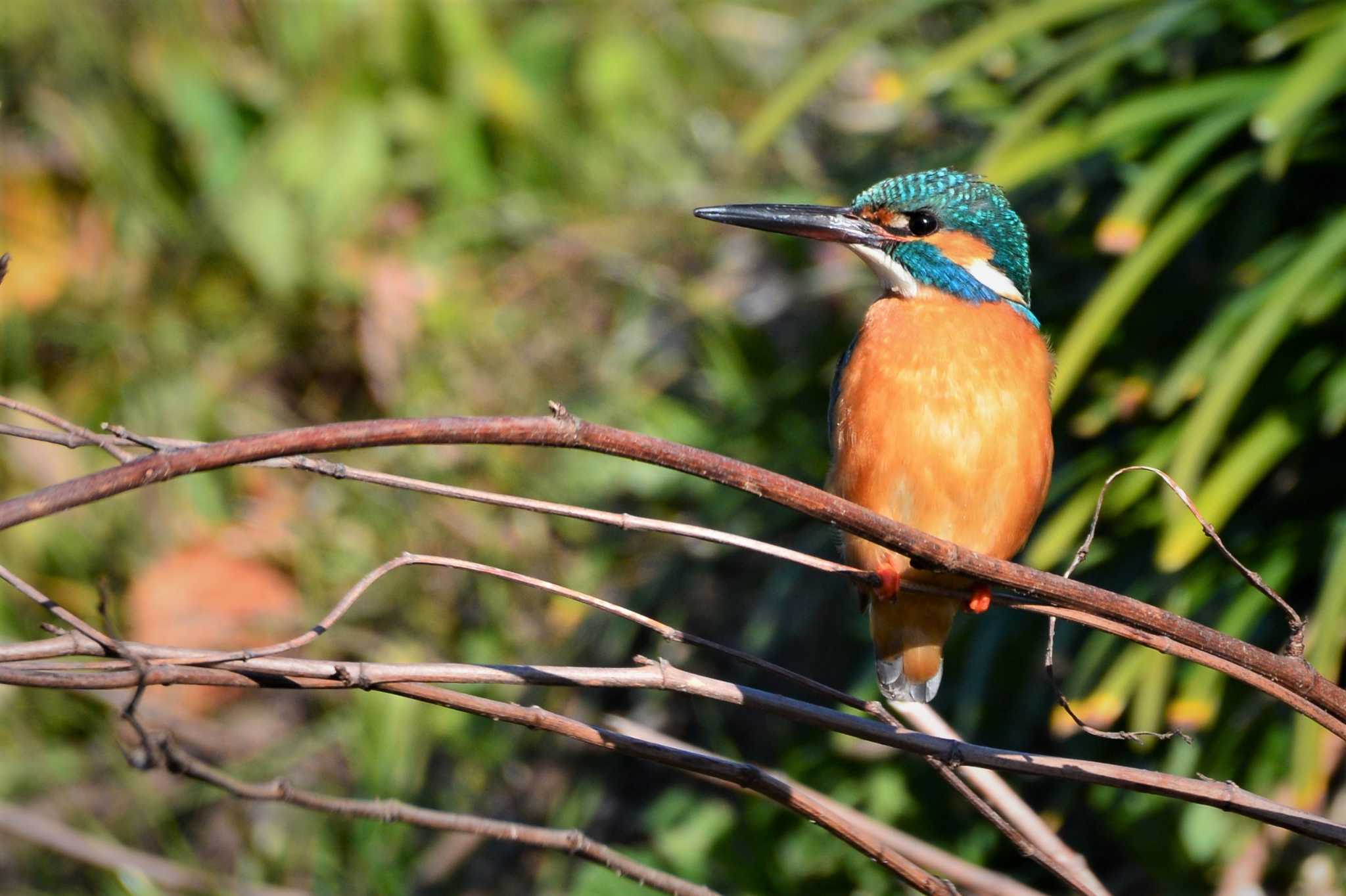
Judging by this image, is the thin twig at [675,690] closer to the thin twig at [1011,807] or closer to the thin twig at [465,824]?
the thin twig at [465,824]

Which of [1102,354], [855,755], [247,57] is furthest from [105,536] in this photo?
[1102,354]

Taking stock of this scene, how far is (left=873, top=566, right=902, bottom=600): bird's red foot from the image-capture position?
5.98 feet

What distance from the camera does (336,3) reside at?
4.08m

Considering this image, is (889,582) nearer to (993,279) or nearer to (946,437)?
(946,437)

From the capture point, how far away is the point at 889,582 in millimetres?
1848

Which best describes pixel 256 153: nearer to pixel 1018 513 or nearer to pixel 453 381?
pixel 453 381

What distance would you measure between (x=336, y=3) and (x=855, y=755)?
268 centimetres

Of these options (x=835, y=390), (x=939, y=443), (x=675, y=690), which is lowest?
(x=675, y=690)

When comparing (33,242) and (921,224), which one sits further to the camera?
(33,242)

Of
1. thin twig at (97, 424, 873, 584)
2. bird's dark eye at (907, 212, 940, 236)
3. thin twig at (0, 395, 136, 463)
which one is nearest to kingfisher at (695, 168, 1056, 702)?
bird's dark eye at (907, 212, 940, 236)

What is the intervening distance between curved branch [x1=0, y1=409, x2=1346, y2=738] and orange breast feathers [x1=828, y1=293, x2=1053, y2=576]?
25.6 inches

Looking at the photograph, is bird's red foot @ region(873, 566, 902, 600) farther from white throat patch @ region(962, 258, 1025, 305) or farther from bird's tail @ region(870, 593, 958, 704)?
white throat patch @ region(962, 258, 1025, 305)

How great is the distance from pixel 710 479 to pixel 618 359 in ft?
9.18

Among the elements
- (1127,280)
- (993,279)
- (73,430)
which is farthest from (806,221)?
(73,430)
